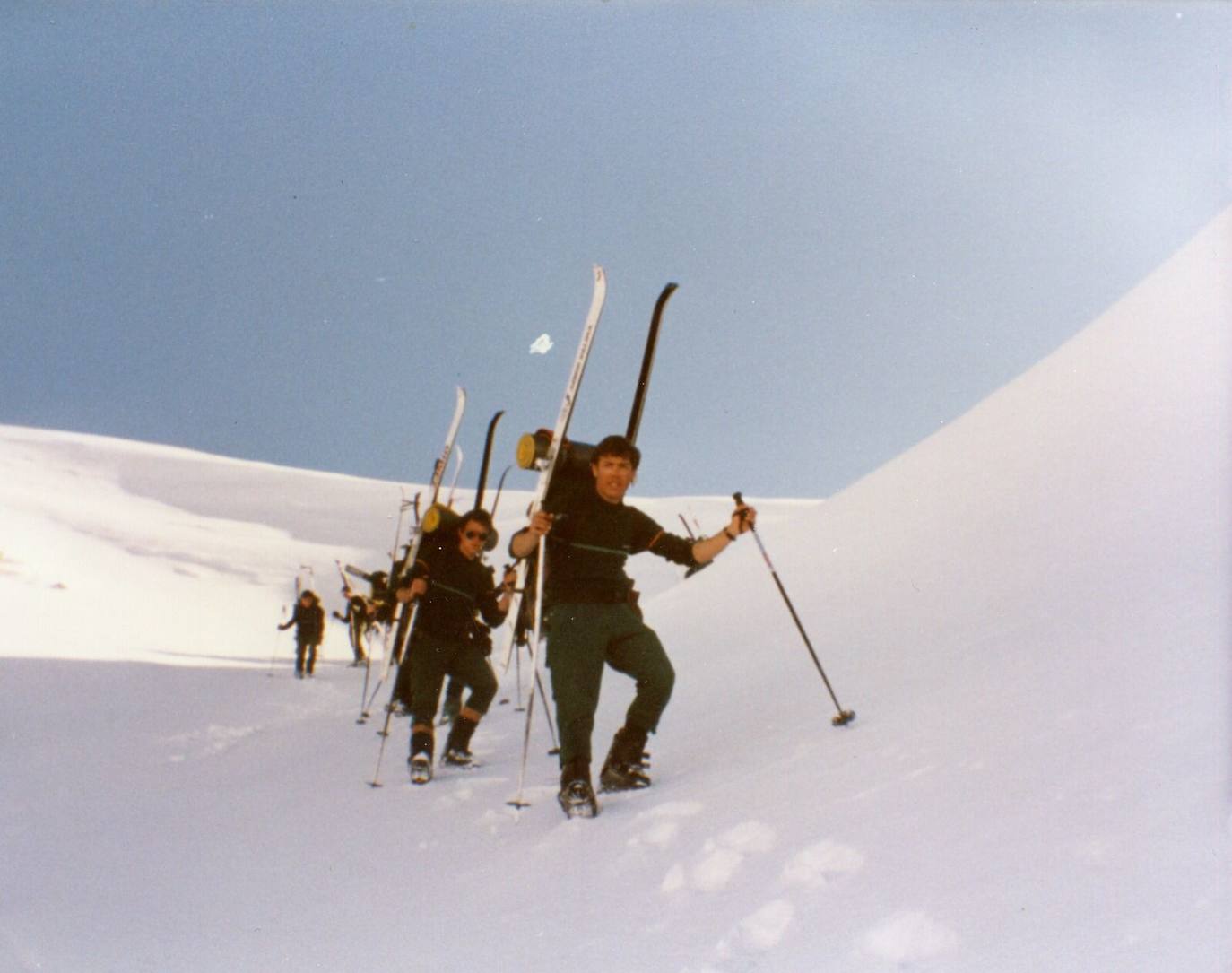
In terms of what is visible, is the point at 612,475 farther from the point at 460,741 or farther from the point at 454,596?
the point at 460,741

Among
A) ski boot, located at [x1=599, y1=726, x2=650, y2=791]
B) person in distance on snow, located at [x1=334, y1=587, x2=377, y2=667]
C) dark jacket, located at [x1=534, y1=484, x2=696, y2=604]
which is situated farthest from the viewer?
person in distance on snow, located at [x1=334, y1=587, x2=377, y2=667]

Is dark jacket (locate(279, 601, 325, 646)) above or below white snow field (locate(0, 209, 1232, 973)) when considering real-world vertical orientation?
above

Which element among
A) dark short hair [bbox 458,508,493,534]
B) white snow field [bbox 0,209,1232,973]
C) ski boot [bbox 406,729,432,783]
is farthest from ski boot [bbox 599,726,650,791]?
dark short hair [bbox 458,508,493,534]

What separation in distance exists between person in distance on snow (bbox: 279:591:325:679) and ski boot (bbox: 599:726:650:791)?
1055 cm

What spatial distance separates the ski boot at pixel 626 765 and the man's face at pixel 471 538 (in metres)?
2.06

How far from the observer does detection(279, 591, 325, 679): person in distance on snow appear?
13.7m

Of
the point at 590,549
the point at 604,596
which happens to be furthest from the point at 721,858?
the point at 590,549

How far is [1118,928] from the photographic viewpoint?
5.24 ft

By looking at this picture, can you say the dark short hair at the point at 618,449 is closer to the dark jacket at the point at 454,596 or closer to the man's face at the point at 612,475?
the man's face at the point at 612,475

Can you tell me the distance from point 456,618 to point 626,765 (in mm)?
2093

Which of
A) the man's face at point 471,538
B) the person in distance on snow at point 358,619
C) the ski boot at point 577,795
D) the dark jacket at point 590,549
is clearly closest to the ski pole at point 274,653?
the person in distance on snow at point 358,619

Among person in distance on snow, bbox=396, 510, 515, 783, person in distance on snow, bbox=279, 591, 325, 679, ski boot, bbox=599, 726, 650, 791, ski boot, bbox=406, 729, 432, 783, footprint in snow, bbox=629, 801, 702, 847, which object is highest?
person in distance on snow, bbox=279, 591, 325, 679

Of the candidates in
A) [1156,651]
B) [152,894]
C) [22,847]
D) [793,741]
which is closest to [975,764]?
[1156,651]

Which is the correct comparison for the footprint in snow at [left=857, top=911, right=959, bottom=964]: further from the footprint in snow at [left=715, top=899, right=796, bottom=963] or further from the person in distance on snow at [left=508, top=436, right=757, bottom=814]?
the person in distance on snow at [left=508, top=436, right=757, bottom=814]
